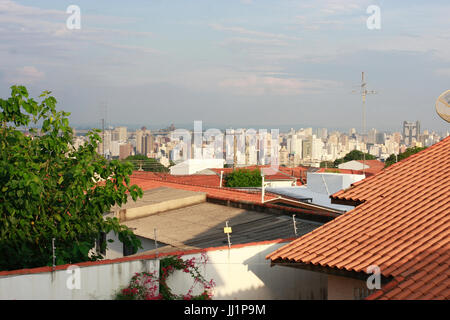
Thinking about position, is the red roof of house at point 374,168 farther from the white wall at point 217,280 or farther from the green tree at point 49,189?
the green tree at point 49,189

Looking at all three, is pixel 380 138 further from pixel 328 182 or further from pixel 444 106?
pixel 444 106

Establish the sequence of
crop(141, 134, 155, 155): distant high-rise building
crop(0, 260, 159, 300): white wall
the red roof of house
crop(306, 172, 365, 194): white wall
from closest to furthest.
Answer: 1. crop(0, 260, 159, 300): white wall
2. crop(306, 172, 365, 194): white wall
3. the red roof of house
4. crop(141, 134, 155, 155): distant high-rise building

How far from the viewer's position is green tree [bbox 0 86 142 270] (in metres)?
8.52

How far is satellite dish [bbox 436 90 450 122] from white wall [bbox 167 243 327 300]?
417cm

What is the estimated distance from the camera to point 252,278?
29.5 ft

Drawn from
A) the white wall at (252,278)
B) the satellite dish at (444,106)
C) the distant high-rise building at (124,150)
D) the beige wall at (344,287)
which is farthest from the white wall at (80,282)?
the distant high-rise building at (124,150)

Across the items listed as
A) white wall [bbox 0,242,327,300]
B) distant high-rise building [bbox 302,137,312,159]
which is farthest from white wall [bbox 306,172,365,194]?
distant high-rise building [bbox 302,137,312,159]

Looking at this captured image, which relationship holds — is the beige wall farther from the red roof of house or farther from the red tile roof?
the red roof of house

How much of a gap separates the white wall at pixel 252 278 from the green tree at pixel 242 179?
2911 cm

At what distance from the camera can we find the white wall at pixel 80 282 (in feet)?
21.4

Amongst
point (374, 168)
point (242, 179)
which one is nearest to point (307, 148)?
point (374, 168)

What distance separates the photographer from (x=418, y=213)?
8.20 meters
